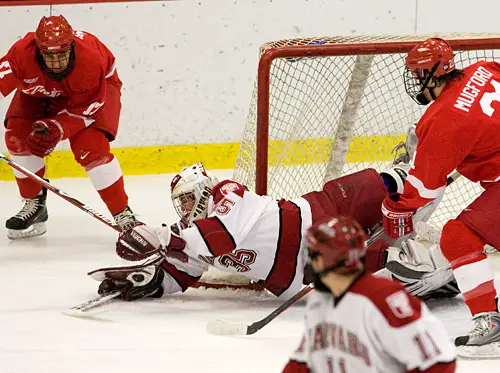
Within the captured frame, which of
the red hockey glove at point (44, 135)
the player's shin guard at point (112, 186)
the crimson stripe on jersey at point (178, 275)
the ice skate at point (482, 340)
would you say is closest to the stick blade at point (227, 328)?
the crimson stripe on jersey at point (178, 275)

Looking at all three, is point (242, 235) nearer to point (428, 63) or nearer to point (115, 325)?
point (115, 325)

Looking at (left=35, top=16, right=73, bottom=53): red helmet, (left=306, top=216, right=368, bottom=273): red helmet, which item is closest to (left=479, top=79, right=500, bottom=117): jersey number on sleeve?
(left=306, top=216, right=368, bottom=273): red helmet

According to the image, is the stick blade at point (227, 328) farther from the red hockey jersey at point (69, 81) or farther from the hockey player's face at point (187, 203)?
the red hockey jersey at point (69, 81)

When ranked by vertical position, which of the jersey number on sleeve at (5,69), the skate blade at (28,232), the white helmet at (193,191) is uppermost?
the jersey number on sleeve at (5,69)

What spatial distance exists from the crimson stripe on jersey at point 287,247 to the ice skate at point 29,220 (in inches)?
57.2

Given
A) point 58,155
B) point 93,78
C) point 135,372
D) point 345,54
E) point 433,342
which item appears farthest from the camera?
point 58,155

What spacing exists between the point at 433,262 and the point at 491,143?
0.50 metres

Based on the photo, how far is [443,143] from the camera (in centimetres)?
300

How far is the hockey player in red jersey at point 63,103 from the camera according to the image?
4.08 m

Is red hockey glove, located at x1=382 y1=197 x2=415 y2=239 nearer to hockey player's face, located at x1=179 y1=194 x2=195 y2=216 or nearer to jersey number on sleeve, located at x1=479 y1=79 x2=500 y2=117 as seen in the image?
jersey number on sleeve, located at x1=479 y1=79 x2=500 y2=117

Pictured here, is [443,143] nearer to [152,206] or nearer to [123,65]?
[152,206]

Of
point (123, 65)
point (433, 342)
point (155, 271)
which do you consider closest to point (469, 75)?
point (155, 271)

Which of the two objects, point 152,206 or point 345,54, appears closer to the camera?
point 345,54

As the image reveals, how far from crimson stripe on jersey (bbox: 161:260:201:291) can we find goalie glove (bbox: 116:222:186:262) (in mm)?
247
